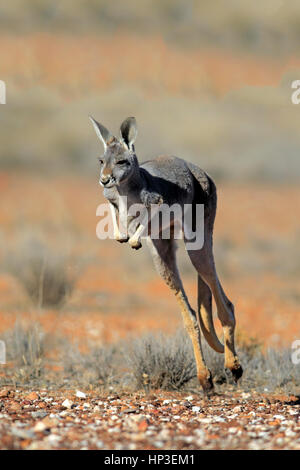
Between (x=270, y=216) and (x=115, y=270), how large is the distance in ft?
47.6

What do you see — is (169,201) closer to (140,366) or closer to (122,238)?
(122,238)

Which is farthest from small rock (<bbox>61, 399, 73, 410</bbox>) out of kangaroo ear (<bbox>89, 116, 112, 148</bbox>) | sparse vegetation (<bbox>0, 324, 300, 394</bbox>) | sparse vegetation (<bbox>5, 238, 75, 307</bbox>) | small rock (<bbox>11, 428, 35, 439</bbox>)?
sparse vegetation (<bbox>5, 238, 75, 307</bbox>)

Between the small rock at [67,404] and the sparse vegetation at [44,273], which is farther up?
the sparse vegetation at [44,273]

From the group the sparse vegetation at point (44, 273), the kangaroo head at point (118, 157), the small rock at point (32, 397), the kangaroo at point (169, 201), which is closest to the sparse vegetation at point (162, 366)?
the kangaroo at point (169, 201)

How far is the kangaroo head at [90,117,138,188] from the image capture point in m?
Answer: 5.48

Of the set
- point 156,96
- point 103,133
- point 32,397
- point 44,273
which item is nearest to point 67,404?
point 32,397

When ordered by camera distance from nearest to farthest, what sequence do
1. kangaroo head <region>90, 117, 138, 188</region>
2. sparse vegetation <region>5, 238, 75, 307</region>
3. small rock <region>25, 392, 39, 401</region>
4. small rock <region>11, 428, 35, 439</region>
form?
small rock <region>11, 428, 35, 439</region>, kangaroo head <region>90, 117, 138, 188</region>, small rock <region>25, 392, 39, 401</region>, sparse vegetation <region>5, 238, 75, 307</region>

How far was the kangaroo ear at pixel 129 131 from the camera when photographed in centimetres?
573

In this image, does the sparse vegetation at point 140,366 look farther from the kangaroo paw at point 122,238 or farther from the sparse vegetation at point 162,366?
the kangaroo paw at point 122,238

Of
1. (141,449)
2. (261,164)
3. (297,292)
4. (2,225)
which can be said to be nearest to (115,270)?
(297,292)

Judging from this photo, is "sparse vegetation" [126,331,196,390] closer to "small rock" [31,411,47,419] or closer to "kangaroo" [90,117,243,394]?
"kangaroo" [90,117,243,394]

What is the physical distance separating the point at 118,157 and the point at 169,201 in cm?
82

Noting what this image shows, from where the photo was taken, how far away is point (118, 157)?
221 inches

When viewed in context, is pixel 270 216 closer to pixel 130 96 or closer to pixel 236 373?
pixel 130 96
